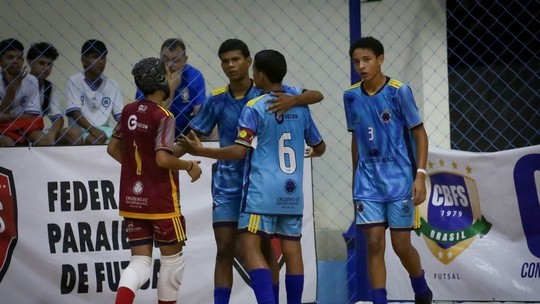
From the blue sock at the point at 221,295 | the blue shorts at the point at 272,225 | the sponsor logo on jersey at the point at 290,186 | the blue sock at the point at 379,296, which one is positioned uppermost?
the sponsor logo on jersey at the point at 290,186

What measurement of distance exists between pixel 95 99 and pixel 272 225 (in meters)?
2.87

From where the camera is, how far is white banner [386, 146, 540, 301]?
25.2 ft

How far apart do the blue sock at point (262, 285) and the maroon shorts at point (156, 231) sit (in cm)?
50

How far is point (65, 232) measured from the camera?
7.32 meters

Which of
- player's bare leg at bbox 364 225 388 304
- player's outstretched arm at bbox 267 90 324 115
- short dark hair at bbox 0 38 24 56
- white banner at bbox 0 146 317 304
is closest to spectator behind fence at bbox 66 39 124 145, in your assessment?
short dark hair at bbox 0 38 24 56

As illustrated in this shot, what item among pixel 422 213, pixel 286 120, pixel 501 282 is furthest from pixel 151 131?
pixel 501 282

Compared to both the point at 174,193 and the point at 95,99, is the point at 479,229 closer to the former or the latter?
the point at 174,193

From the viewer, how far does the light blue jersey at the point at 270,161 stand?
243 inches

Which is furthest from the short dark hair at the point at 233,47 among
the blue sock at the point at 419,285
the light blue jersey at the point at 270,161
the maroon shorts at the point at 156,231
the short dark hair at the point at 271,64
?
the blue sock at the point at 419,285

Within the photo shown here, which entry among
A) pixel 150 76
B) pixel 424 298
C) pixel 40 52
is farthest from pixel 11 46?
pixel 424 298

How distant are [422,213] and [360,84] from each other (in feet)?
4.76

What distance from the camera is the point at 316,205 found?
9.27 m

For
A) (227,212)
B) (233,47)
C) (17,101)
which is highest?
(233,47)

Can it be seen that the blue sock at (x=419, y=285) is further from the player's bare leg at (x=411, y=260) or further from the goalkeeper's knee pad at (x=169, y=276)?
the goalkeeper's knee pad at (x=169, y=276)
